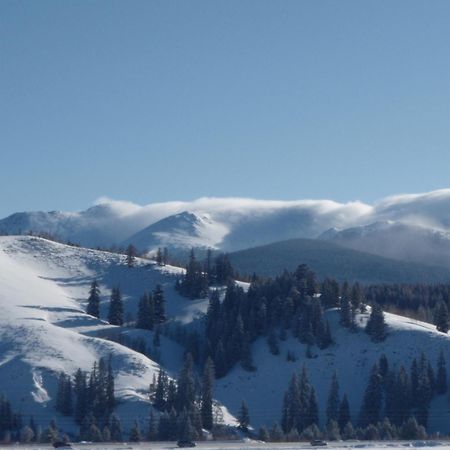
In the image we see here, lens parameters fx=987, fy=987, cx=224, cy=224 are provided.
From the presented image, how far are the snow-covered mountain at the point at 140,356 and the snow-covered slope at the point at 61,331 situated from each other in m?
0.14

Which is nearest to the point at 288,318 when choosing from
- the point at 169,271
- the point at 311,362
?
the point at 311,362

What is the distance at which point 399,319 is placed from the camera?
533 feet

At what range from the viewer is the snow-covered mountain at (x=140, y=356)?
5015 inches

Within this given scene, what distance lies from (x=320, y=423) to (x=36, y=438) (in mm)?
41037

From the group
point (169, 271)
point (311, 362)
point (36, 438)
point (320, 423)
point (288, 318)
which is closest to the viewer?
point (36, 438)

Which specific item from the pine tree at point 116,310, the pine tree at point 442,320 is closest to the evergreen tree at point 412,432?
the pine tree at point 442,320

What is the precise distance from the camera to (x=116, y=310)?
168500mm

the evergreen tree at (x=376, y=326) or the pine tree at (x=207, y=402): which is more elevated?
the evergreen tree at (x=376, y=326)

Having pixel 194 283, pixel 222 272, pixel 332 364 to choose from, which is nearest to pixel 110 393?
pixel 332 364

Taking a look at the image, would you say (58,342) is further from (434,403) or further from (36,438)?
Result: (434,403)

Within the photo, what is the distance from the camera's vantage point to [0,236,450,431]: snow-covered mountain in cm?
12738

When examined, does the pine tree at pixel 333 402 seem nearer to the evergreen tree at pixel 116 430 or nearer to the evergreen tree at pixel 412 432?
the evergreen tree at pixel 412 432

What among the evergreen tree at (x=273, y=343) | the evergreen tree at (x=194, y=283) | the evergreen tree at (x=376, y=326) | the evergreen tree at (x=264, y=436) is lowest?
the evergreen tree at (x=264, y=436)

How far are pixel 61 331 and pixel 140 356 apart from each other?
1438cm
